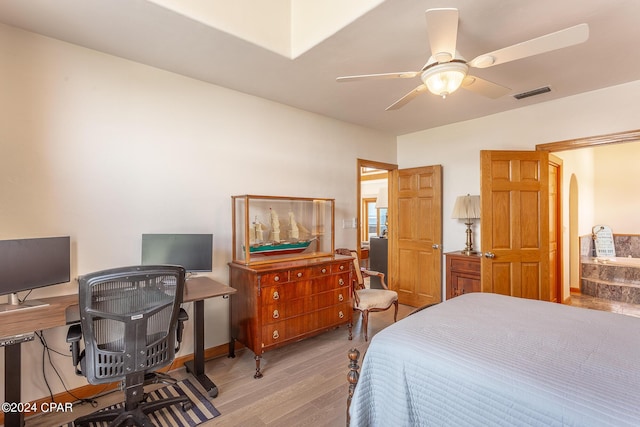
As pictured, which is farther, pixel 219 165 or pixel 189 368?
pixel 219 165

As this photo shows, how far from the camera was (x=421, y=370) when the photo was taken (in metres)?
1.42

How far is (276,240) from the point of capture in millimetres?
3258

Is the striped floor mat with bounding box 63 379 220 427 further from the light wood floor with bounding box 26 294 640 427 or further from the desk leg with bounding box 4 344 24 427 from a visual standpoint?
the desk leg with bounding box 4 344 24 427

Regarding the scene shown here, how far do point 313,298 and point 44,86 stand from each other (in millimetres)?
2723

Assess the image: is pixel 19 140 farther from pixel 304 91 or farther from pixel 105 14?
pixel 304 91

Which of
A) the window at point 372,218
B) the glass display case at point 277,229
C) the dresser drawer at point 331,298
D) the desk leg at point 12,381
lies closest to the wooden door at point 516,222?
the dresser drawer at point 331,298

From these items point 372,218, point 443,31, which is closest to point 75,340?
point 443,31

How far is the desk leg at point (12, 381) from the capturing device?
5.92ft

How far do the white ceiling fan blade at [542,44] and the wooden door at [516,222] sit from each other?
77.8 inches

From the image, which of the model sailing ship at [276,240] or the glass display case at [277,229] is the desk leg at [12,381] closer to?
the glass display case at [277,229]

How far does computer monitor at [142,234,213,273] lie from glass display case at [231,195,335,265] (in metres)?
0.39

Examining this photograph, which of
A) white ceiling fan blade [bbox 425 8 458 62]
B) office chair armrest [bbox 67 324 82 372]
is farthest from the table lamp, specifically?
office chair armrest [bbox 67 324 82 372]

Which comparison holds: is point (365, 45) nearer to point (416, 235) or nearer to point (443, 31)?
point (443, 31)

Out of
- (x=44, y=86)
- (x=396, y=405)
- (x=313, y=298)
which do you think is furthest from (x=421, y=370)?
(x=44, y=86)
